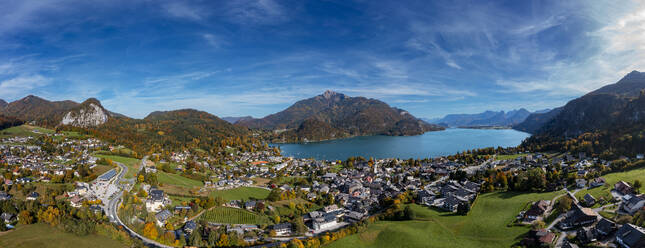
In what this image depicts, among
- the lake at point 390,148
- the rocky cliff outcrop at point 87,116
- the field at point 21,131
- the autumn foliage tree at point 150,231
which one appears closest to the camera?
the autumn foliage tree at point 150,231

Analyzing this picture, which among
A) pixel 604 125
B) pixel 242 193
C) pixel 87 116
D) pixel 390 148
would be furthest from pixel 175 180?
pixel 604 125

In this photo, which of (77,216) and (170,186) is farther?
(170,186)

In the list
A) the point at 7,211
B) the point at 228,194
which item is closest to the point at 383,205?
the point at 228,194

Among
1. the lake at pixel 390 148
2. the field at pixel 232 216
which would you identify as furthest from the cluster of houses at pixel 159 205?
the lake at pixel 390 148

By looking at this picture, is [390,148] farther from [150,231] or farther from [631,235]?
[150,231]

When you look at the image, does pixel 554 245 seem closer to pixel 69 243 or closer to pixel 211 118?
pixel 69 243

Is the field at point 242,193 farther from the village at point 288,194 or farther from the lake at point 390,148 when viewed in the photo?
the lake at point 390,148

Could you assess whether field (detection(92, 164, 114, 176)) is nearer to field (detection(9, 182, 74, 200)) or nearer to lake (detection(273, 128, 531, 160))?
field (detection(9, 182, 74, 200))

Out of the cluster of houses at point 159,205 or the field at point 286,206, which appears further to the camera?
the field at point 286,206
